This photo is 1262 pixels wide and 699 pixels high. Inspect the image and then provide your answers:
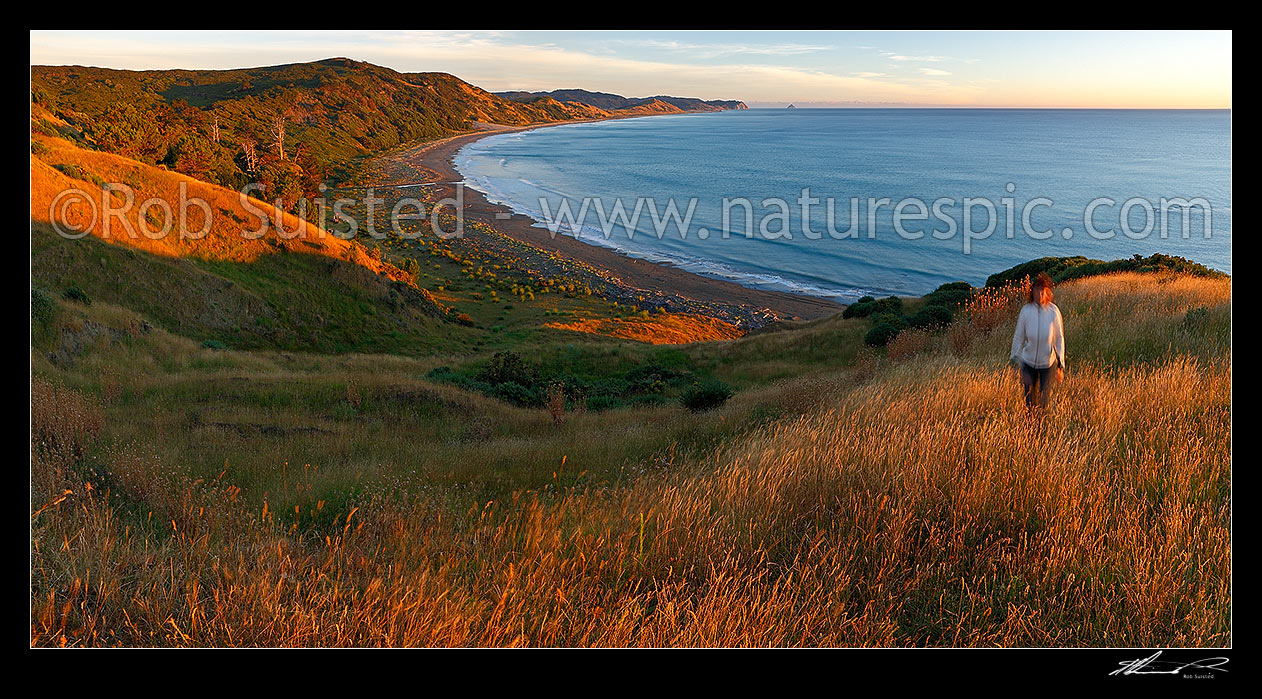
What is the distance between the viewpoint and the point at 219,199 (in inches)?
1412

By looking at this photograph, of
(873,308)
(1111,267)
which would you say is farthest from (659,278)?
(1111,267)

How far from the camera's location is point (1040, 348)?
255 inches

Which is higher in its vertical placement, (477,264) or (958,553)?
(477,264)

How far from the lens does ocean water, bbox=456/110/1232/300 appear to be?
57.2 metres

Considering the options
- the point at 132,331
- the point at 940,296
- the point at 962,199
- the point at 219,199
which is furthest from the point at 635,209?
the point at 132,331

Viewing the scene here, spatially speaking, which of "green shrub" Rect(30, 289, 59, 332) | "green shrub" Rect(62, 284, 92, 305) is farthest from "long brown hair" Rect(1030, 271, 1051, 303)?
"green shrub" Rect(62, 284, 92, 305)

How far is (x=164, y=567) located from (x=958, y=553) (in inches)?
170

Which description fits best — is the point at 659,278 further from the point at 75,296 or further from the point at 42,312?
the point at 42,312

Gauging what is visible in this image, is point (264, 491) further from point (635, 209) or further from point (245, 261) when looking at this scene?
point (635, 209)

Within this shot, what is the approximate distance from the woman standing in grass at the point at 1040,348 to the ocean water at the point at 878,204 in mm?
44132

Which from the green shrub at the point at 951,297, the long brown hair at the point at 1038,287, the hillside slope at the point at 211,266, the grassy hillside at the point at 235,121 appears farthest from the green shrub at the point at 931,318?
the grassy hillside at the point at 235,121

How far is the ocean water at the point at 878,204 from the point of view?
5716 cm
